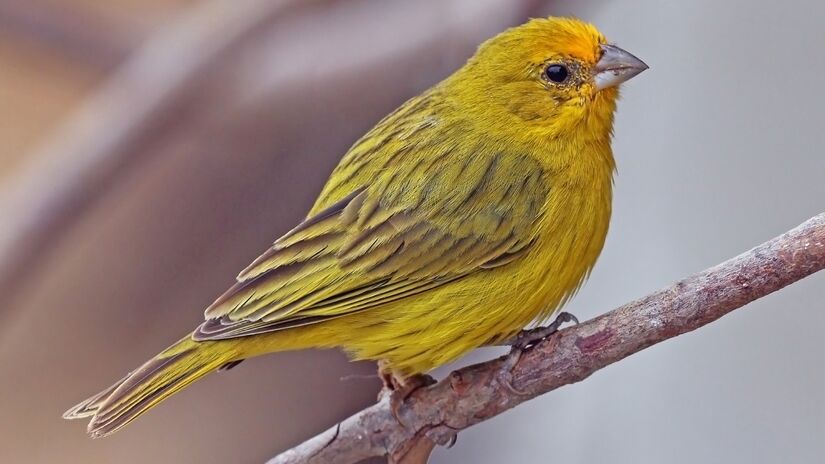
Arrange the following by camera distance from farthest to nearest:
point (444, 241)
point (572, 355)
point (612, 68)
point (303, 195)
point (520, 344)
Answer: point (303, 195), point (612, 68), point (444, 241), point (520, 344), point (572, 355)

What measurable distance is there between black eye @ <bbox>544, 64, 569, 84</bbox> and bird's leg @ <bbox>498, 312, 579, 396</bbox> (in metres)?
0.62

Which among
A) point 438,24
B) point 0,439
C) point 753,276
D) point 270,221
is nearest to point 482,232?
point 753,276

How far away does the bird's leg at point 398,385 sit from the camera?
2.44 m

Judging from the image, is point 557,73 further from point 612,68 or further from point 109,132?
point 109,132

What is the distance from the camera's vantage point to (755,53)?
3.84 metres

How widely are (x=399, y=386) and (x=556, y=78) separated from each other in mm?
870

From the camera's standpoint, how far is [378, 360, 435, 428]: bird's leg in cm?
244

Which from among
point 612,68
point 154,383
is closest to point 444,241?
point 612,68

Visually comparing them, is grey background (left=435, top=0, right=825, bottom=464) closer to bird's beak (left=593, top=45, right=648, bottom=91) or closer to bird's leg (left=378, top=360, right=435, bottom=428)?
bird's beak (left=593, top=45, right=648, bottom=91)

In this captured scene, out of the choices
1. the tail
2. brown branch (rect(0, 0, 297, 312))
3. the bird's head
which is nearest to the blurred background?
brown branch (rect(0, 0, 297, 312))

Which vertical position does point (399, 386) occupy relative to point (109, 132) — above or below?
below

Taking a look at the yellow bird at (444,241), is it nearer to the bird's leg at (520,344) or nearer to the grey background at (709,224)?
the bird's leg at (520,344)

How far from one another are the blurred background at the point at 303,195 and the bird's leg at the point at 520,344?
46.3 inches

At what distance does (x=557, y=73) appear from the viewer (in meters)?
2.62
